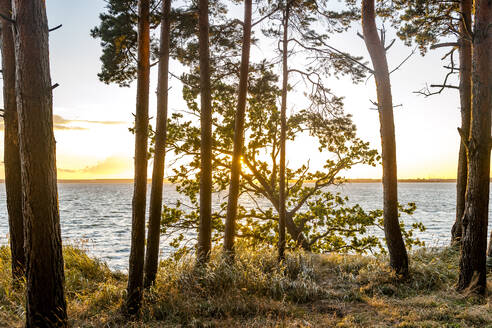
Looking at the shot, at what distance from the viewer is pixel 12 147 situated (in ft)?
22.7

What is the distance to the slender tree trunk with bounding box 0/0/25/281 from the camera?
22.5 ft

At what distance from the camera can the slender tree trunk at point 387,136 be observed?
285 inches

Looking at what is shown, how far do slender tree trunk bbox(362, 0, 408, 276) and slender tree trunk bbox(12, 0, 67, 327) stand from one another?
5879mm

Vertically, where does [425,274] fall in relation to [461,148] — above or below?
below

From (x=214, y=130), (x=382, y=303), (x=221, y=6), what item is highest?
(x=221, y=6)

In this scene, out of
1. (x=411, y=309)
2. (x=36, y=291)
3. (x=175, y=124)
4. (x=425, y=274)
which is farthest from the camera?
(x=175, y=124)

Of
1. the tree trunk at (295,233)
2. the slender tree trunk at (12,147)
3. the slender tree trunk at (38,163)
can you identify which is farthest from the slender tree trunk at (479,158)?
the slender tree trunk at (12,147)

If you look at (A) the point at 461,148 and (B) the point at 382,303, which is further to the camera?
(A) the point at 461,148

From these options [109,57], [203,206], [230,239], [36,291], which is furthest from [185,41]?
[36,291]

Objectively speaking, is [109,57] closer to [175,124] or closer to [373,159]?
[175,124]

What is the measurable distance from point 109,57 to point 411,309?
25.0 ft

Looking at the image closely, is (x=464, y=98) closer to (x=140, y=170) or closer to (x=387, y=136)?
(x=387, y=136)

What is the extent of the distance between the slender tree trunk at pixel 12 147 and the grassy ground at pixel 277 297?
1.94 ft

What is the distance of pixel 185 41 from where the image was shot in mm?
9289
